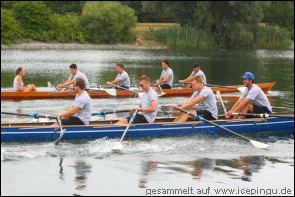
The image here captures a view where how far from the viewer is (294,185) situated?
15.9 metres

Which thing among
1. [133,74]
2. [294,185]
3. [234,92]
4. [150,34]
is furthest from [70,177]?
[150,34]

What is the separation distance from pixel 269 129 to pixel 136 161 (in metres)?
5.64

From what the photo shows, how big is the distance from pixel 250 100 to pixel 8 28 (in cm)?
4946

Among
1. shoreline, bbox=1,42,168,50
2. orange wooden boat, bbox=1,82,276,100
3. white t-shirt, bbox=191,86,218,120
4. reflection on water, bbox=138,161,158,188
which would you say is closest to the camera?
reflection on water, bbox=138,161,158,188

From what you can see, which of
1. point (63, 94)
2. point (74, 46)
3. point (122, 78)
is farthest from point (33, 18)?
point (63, 94)

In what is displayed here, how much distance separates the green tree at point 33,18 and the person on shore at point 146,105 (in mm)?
50468

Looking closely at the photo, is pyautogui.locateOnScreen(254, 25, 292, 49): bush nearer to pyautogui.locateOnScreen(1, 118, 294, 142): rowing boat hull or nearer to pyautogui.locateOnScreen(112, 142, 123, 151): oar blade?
pyautogui.locateOnScreen(1, 118, 294, 142): rowing boat hull

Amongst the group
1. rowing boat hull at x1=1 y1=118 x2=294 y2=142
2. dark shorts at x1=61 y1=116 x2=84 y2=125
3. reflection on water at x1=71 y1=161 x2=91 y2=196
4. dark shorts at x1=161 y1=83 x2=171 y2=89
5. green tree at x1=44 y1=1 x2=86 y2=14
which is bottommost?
reflection on water at x1=71 y1=161 x2=91 y2=196

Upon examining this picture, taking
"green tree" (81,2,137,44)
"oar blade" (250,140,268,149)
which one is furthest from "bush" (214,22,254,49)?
"oar blade" (250,140,268,149)

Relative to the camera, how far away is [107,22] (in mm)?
72250

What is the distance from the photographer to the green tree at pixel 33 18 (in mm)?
69500

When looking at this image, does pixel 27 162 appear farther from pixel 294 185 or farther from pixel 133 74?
pixel 133 74

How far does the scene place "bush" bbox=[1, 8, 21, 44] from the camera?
66375 mm

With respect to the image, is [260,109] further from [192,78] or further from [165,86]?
Result: [165,86]
